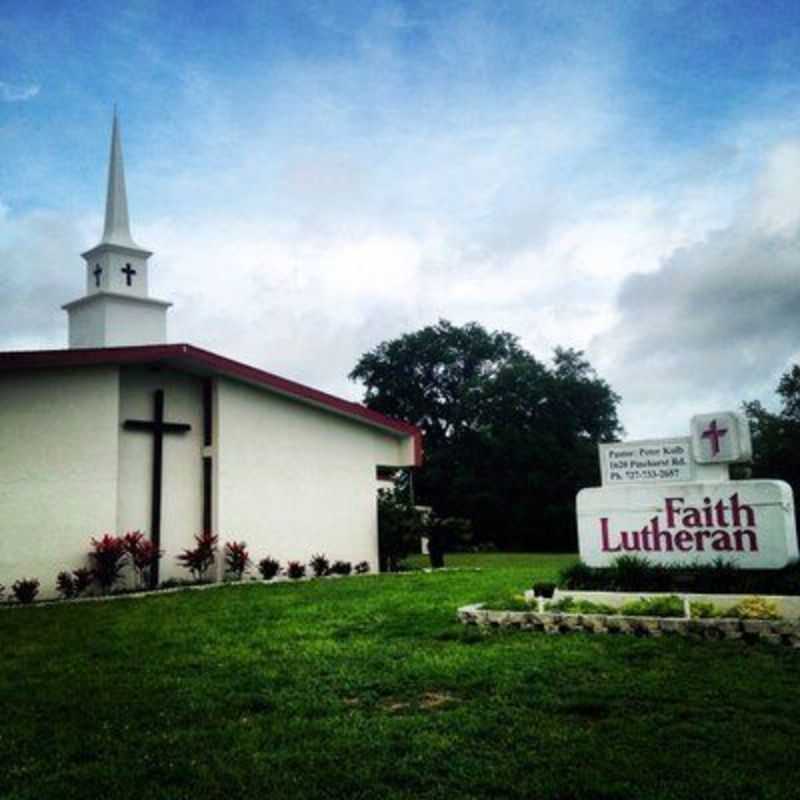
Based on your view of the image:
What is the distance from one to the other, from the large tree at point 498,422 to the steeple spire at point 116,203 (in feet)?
78.2

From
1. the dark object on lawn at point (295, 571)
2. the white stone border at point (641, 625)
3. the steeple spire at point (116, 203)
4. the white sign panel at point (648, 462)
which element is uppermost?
the steeple spire at point (116, 203)

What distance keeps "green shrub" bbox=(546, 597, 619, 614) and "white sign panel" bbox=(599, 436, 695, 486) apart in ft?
7.63

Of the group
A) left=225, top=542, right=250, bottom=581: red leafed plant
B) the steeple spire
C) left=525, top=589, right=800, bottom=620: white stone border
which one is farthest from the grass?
the steeple spire

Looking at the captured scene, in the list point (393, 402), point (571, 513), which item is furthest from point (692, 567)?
point (393, 402)

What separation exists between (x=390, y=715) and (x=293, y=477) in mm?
13693

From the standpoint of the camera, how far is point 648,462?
11711 mm

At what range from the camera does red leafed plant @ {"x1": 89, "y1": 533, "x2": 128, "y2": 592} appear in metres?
15.3

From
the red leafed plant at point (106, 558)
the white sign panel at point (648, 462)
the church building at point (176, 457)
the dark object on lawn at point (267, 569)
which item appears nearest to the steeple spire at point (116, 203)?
the church building at point (176, 457)

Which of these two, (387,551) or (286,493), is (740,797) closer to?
(286,493)

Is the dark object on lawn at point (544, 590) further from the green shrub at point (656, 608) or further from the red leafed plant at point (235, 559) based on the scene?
the red leafed plant at point (235, 559)

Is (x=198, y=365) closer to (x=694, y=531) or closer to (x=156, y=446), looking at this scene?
(x=156, y=446)

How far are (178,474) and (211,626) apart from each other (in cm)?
809

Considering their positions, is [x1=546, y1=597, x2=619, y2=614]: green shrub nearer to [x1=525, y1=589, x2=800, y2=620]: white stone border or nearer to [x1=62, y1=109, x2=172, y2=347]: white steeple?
[x1=525, y1=589, x2=800, y2=620]: white stone border

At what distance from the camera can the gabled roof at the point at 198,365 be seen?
594 inches
